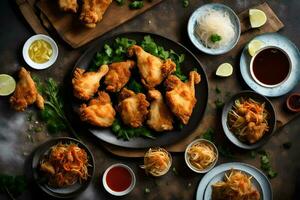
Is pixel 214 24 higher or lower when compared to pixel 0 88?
lower

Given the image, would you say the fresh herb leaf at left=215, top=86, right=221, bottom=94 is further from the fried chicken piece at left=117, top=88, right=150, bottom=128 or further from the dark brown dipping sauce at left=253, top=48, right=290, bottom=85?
the fried chicken piece at left=117, top=88, right=150, bottom=128

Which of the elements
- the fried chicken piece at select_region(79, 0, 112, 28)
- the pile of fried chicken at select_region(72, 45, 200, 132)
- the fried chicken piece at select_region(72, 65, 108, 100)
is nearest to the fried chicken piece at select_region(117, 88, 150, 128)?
the pile of fried chicken at select_region(72, 45, 200, 132)

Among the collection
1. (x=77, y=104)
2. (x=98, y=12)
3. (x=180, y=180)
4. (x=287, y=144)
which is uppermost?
(x=98, y=12)

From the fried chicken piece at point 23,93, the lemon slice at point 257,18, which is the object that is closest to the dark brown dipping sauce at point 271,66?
the lemon slice at point 257,18

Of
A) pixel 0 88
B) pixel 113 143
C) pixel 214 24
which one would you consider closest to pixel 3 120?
pixel 0 88

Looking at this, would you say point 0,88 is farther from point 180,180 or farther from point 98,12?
point 180,180
